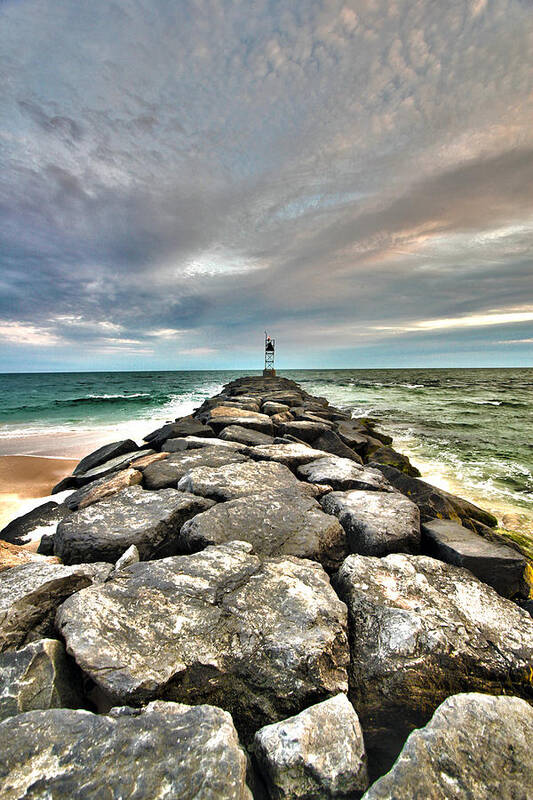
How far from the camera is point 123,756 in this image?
1059mm

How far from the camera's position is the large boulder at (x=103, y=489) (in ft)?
11.1

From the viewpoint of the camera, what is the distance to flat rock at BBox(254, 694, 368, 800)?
1076 mm

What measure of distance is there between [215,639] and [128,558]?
0.90m

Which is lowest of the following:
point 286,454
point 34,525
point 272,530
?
point 34,525

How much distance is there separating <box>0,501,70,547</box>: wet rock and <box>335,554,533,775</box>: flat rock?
3.11 metres

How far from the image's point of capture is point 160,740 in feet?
3.62

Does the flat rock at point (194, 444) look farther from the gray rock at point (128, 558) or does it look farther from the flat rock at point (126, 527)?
the gray rock at point (128, 558)

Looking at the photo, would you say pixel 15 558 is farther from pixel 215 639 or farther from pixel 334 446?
pixel 334 446

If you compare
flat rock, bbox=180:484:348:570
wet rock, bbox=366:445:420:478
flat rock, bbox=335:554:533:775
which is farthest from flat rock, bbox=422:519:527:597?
wet rock, bbox=366:445:420:478

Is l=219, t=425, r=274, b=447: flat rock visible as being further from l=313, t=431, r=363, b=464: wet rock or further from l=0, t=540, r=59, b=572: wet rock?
l=0, t=540, r=59, b=572: wet rock

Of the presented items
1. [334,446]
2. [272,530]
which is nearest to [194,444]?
[334,446]

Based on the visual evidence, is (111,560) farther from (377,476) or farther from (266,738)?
(377,476)

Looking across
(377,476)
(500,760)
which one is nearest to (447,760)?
(500,760)

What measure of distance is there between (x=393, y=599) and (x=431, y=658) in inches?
12.2
